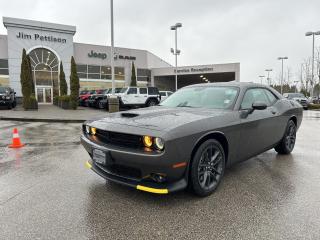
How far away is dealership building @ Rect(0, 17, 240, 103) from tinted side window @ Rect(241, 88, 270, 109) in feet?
98.7

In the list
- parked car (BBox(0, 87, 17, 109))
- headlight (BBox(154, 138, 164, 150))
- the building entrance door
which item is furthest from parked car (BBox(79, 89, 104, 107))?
headlight (BBox(154, 138, 164, 150))

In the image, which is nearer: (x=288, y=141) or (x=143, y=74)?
(x=288, y=141)


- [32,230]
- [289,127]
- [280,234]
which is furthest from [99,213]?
[289,127]

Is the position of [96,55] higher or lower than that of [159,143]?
higher

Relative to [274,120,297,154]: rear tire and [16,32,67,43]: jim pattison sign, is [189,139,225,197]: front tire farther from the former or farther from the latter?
[16,32,67,43]: jim pattison sign

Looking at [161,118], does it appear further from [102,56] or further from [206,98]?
[102,56]

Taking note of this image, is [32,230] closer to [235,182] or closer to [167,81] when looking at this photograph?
[235,182]

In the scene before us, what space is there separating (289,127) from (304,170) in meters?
1.25

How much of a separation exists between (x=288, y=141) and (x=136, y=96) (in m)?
13.6

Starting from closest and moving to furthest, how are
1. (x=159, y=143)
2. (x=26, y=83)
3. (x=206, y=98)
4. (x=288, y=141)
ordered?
(x=159, y=143), (x=206, y=98), (x=288, y=141), (x=26, y=83)

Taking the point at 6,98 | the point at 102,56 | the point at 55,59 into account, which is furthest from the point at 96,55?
the point at 6,98

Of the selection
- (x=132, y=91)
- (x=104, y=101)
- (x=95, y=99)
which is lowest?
(x=104, y=101)

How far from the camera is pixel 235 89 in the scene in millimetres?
4203

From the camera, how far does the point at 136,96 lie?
59.3ft
